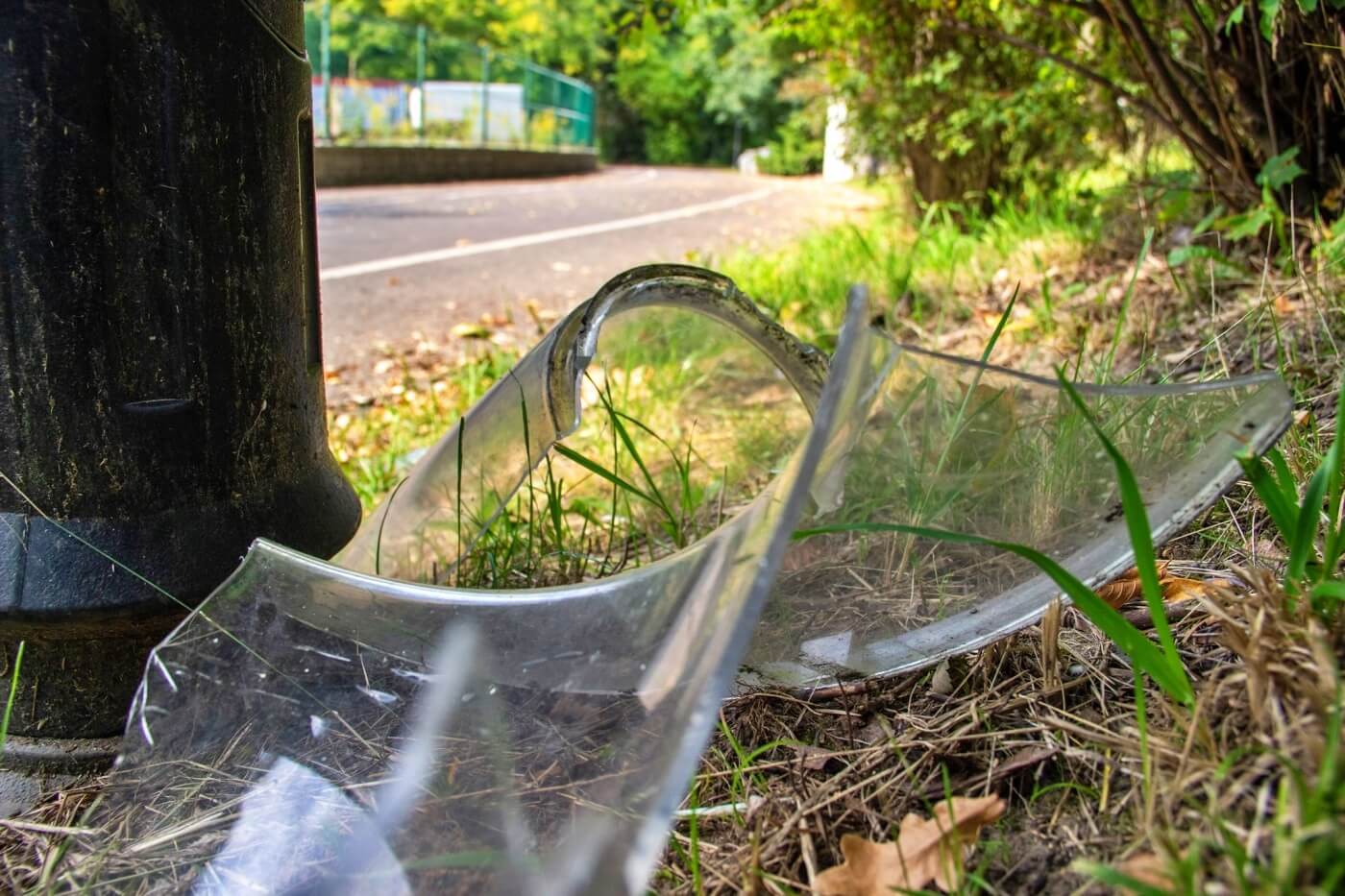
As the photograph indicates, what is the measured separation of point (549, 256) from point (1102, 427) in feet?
21.9

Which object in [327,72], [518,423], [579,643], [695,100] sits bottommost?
[579,643]

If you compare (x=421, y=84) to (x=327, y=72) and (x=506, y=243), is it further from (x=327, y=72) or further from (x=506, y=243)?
(x=506, y=243)

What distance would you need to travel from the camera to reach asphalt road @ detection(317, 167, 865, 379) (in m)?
5.53

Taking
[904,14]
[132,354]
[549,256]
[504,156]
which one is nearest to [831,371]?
[132,354]

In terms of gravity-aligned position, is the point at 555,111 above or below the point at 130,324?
above

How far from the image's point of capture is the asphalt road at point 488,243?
18.1ft

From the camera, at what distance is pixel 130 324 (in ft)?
4.36

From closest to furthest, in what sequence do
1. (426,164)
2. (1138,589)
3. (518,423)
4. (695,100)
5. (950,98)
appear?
(1138,589) → (518,423) → (950,98) → (426,164) → (695,100)

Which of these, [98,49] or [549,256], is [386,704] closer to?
[98,49]

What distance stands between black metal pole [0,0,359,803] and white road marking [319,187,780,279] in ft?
15.9

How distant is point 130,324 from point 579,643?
26.1 inches

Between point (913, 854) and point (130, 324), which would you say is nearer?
point (913, 854)

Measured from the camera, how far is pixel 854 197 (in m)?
14.0

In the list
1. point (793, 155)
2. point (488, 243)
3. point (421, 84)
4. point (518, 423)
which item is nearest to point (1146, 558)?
point (518, 423)
